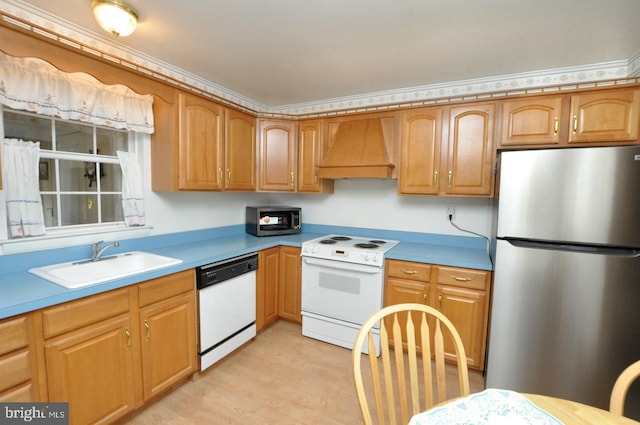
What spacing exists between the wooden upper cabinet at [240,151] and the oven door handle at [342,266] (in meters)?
0.96

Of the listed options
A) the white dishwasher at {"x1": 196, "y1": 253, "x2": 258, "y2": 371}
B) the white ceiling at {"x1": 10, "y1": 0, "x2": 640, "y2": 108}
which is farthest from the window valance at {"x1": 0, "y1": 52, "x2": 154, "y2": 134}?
the white dishwasher at {"x1": 196, "y1": 253, "x2": 258, "y2": 371}

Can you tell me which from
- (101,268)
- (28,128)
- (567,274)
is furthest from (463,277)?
(28,128)

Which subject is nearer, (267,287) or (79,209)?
(79,209)

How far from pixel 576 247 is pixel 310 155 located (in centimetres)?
219

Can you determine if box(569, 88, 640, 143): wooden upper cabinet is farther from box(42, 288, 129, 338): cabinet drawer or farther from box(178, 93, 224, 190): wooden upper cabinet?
box(42, 288, 129, 338): cabinet drawer

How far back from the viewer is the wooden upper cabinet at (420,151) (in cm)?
235

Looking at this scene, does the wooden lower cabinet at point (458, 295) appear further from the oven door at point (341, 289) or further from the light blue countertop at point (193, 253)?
the oven door at point (341, 289)

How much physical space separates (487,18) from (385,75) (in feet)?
2.93

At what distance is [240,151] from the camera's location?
2.66 metres

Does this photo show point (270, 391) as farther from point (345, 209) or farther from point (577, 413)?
point (345, 209)

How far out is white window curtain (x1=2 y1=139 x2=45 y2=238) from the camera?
1558mm

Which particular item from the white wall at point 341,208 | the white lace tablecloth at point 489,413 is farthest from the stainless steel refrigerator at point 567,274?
the white lace tablecloth at point 489,413

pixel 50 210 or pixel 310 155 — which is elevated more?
pixel 310 155

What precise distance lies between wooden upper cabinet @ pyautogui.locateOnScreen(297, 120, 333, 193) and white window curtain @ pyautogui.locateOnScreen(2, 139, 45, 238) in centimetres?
196
